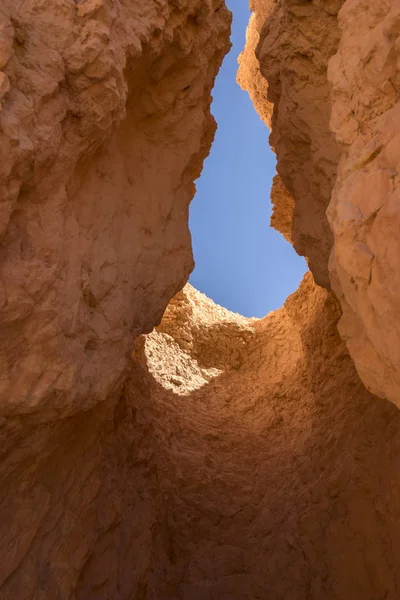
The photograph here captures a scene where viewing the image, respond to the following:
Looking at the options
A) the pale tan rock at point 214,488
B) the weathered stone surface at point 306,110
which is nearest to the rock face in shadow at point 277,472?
the pale tan rock at point 214,488

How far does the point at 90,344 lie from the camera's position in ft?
11.5

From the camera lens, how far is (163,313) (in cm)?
523

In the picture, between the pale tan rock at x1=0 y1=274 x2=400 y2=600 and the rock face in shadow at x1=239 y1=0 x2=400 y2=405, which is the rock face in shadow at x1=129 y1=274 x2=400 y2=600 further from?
the rock face in shadow at x1=239 y1=0 x2=400 y2=405

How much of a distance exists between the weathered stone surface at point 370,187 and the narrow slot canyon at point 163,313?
1cm

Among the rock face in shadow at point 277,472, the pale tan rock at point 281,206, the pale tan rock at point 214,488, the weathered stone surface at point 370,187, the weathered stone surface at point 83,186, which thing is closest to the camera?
the weathered stone surface at point 370,187

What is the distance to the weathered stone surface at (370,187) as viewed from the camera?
222 centimetres

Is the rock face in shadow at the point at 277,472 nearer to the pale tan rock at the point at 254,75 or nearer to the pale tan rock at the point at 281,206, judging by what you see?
the pale tan rock at the point at 281,206

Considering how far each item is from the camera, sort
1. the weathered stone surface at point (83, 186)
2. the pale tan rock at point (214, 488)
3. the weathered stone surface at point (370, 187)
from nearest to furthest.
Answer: the weathered stone surface at point (370, 187), the weathered stone surface at point (83, 186), the pale tan rock at point (214, 488)

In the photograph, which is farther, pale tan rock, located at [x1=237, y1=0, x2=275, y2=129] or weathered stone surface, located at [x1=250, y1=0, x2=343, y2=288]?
pale tan rock, located at [x1=237, y1=0, x2=275, y2=129]

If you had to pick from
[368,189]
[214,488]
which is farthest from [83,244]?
[214,488]

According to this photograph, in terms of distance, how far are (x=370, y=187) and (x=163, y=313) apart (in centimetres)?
323

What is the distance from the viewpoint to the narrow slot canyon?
2.66 meters

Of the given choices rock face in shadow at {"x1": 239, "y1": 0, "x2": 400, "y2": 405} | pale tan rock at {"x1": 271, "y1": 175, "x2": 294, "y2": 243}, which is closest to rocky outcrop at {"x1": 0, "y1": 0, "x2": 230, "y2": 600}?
rock face in shadow at {"x1": 239, "y1": 0, "x2": 400, "y2": 405}

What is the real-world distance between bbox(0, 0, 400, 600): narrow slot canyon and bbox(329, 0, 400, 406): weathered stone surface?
0.01m
